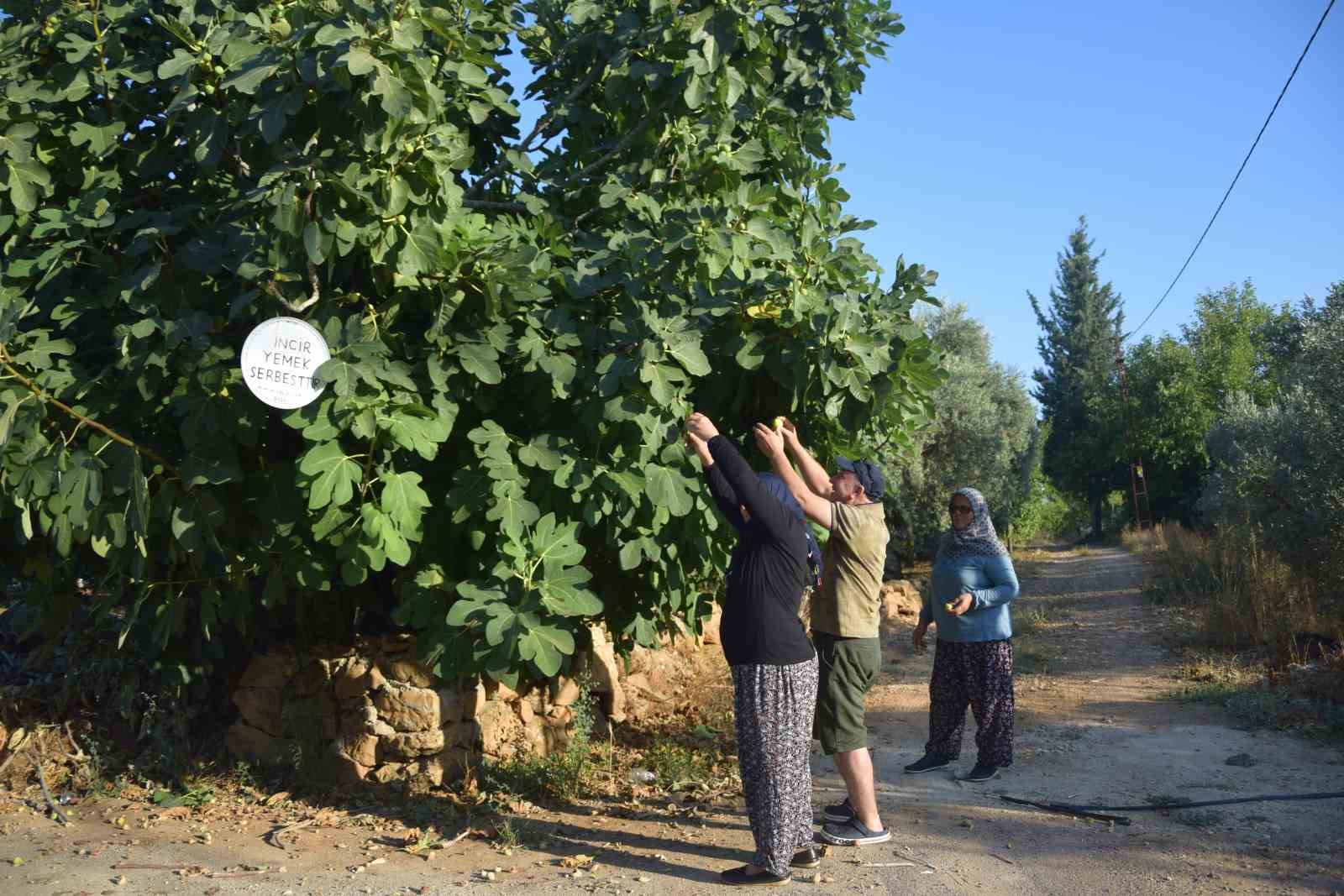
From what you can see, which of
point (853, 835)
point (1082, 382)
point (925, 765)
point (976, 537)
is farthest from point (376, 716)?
point (1082, 382)

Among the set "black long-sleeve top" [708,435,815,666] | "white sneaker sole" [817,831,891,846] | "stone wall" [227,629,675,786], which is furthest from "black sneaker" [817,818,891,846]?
"stone wall" [227,629,675,786]

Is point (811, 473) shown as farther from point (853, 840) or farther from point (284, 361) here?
point (284, 361)

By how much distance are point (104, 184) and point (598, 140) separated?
2.57 metres

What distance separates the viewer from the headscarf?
4.76 meters

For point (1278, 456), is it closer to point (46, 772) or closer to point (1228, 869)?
point (1228, 869)

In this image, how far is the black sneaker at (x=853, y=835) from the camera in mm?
5234

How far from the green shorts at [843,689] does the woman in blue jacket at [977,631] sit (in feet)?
4.69

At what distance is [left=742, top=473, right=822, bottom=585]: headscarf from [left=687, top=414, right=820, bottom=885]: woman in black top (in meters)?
0.03

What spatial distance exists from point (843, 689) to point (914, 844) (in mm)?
897

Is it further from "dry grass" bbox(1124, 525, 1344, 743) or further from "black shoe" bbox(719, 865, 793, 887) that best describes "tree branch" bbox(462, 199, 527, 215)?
"dry grass" bbox(1124, 525, 1344, 743)

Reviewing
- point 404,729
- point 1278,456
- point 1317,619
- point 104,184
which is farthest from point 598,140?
point 1278,456

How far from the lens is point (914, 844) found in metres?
5.33

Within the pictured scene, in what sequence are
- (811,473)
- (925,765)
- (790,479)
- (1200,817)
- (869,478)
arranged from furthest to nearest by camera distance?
(925,765) → (1200,817) → (869,478) → (811,473) → (790,479)

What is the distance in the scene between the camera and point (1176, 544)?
2300cm
